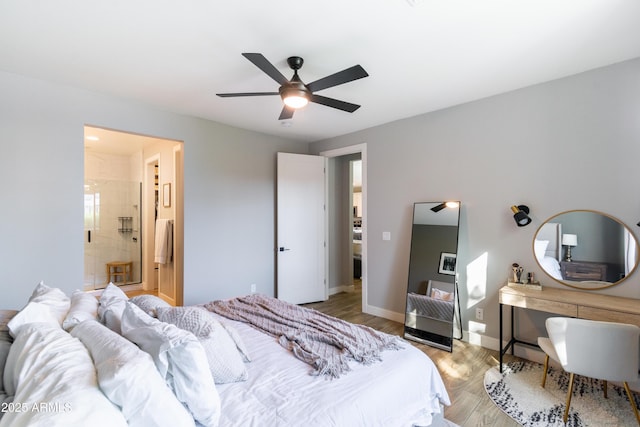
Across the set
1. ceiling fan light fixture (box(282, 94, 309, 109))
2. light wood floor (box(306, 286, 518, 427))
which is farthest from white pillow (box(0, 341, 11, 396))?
light wood floor (box(306, 286, 518, 427))

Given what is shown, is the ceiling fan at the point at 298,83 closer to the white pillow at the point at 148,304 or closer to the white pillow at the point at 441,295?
the white pillow at the point at 148,304

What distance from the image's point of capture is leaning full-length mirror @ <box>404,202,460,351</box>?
10.6 ft

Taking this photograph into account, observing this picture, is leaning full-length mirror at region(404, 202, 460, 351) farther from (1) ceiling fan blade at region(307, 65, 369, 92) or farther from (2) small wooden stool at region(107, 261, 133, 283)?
(2) small wooden stool at region(107, 261, 133, 283)

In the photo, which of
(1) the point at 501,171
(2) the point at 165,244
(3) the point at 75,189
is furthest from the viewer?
(2) the point at 165,244

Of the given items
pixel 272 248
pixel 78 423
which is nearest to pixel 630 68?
pixel 78 423

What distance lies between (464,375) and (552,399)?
60cm

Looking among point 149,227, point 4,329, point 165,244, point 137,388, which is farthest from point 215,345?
point 149,227

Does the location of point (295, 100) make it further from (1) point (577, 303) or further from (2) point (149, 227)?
(2) point (149, 227)

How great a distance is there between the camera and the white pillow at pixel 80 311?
1.50 m

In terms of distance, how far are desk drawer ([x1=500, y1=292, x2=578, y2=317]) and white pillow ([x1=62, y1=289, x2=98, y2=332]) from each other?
309 cm

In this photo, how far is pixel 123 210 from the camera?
564cm

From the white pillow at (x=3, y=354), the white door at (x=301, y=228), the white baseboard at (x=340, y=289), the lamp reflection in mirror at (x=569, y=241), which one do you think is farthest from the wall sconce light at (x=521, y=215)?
the white pillow at (x=3, y=354)

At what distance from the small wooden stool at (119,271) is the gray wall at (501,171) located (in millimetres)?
4510

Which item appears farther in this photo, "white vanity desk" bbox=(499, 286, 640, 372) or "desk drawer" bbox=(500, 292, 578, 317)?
"desk drawer" bbox=(500, 292, 578, 317)
